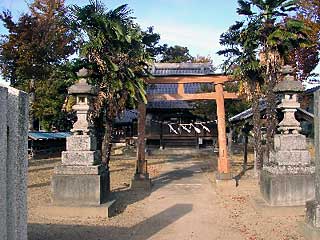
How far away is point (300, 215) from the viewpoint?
9.67 metres

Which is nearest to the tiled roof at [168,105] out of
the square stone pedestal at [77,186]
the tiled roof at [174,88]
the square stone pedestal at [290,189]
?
the tiled roof at [174,88]

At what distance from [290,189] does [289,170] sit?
0.48m

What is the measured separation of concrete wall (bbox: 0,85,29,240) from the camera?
411 cm

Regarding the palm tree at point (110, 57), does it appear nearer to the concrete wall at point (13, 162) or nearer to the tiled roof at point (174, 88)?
the concrete wall at point (13, 162)

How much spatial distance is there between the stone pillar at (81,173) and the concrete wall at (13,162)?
213 inches

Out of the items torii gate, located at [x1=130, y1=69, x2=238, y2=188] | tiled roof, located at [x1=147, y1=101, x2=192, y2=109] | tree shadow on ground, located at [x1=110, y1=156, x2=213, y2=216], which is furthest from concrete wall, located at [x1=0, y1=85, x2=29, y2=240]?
tiled roof, located at [x1=147, y1=101, x2=192, y2=109]

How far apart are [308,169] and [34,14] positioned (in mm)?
25367

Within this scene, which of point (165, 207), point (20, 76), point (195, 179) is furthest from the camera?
point (20, 76)

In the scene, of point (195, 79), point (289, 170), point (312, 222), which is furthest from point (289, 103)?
point (195, 79)

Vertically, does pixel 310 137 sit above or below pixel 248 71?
below

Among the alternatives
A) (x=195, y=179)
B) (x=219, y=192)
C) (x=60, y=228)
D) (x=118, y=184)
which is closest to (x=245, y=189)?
(x=219, y=192)

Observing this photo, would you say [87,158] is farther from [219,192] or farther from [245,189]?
[245,189]

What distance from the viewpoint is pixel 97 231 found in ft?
27.3

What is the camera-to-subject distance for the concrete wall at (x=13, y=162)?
4.11 metres
